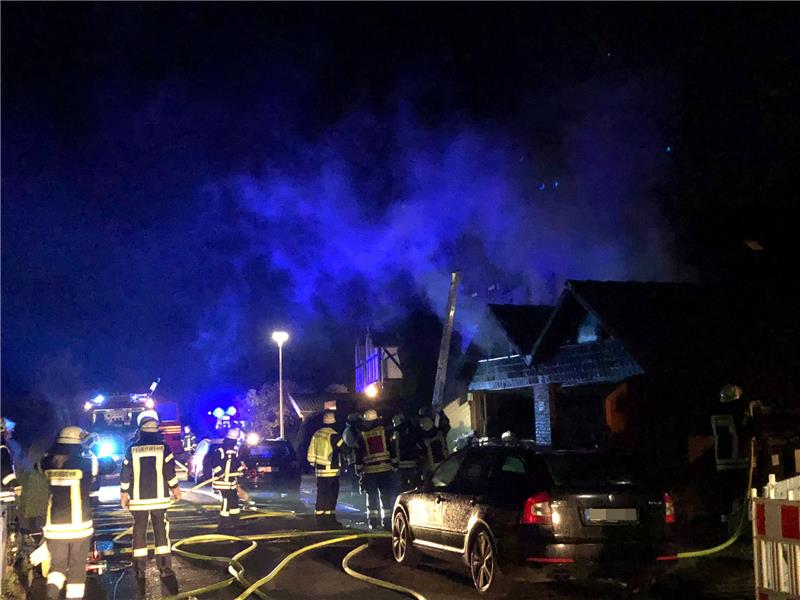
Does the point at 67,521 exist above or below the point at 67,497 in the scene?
below

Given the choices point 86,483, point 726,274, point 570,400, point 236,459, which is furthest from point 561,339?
point 86,483

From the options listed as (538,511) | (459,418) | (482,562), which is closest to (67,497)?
(482,562)

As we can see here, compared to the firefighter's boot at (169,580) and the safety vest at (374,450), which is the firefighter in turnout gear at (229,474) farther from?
the firefighter's boot at (169,580)

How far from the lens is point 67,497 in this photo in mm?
7078

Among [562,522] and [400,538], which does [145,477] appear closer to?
[400,538]

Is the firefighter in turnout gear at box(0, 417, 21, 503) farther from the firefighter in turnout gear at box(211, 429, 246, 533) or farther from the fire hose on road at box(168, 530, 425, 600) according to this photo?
the firefighter in turnout gear at box(211, 429, 246, 533)

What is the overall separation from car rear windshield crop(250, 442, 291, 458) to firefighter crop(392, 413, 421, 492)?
5815 mm

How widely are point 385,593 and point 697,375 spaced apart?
7.59 m

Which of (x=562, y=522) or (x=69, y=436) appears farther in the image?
(x=69, y=436)

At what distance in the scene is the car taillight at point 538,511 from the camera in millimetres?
6824

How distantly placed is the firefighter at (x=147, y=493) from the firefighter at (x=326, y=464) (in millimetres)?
3873

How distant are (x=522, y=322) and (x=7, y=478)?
11.7 meters

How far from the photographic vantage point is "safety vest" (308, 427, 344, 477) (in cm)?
1215

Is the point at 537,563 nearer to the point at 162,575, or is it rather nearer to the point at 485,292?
the point at 162,575
